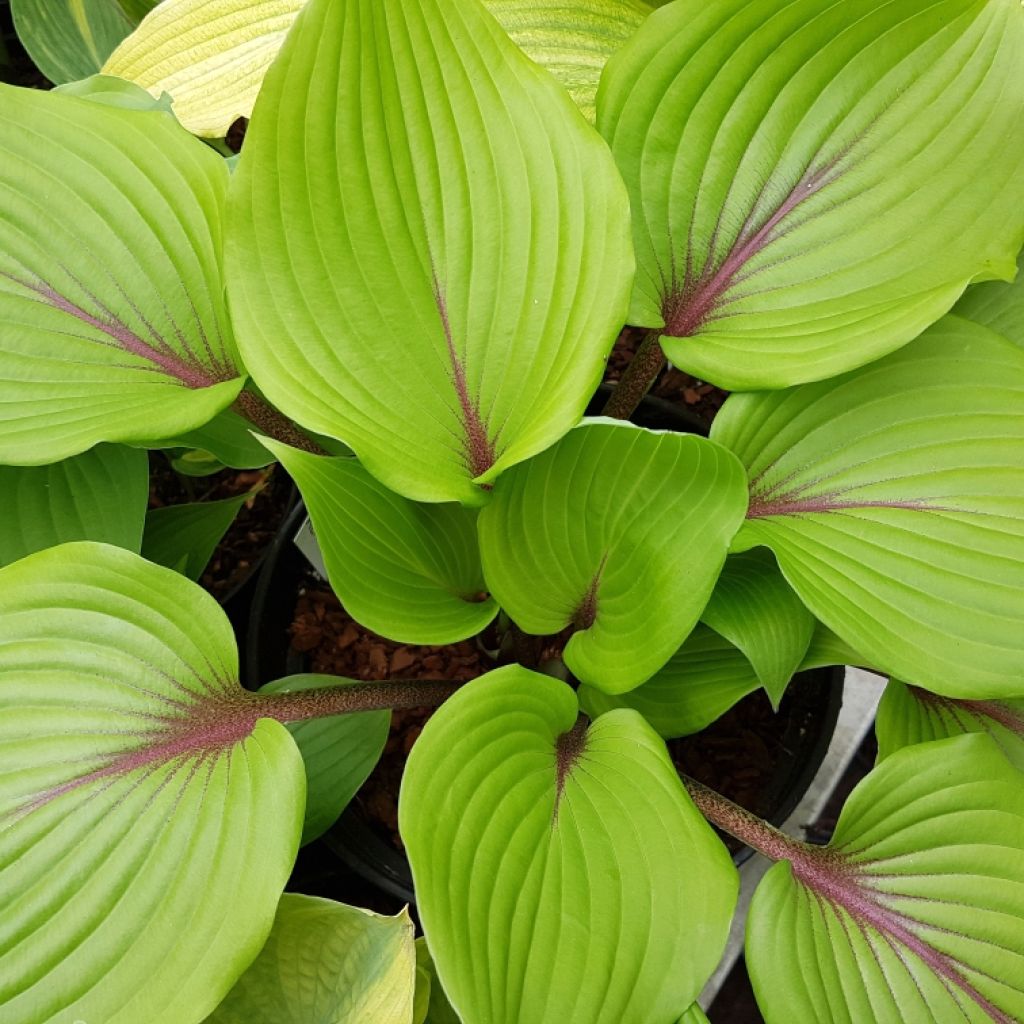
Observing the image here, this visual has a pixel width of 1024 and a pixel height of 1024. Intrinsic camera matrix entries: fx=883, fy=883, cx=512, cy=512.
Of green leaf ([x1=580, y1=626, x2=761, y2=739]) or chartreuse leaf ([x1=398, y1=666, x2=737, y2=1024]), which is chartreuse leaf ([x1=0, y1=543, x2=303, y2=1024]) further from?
green leaf ([x1=580, y1=626, x2=761, y2=739])

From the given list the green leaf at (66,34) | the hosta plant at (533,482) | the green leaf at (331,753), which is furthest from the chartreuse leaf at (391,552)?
the green leaf at (66,34)

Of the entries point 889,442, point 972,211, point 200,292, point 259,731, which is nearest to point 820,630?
point 889,442

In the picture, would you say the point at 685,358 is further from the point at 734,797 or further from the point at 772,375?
the point at 734,797

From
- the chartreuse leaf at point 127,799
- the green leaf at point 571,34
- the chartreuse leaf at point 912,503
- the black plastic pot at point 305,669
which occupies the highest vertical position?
the green leaf at point 571,34

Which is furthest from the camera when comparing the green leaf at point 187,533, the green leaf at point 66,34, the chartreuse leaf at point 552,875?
the green leaf at point 66,34

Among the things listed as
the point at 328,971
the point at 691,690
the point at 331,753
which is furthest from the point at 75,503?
the point at 691,690

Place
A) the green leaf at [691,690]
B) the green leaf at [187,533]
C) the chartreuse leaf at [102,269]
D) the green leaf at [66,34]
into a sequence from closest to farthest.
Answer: the chartreuse leaf at [102,269], the green leaf at [691,690], the green leaf at [187,533], the green leaf at [66,34]

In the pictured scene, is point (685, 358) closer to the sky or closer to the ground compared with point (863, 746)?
closer to the sky

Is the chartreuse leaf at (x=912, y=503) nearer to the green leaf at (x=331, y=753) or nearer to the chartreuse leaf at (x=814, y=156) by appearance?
the chartreuse leaf at (x=814, y=156)
